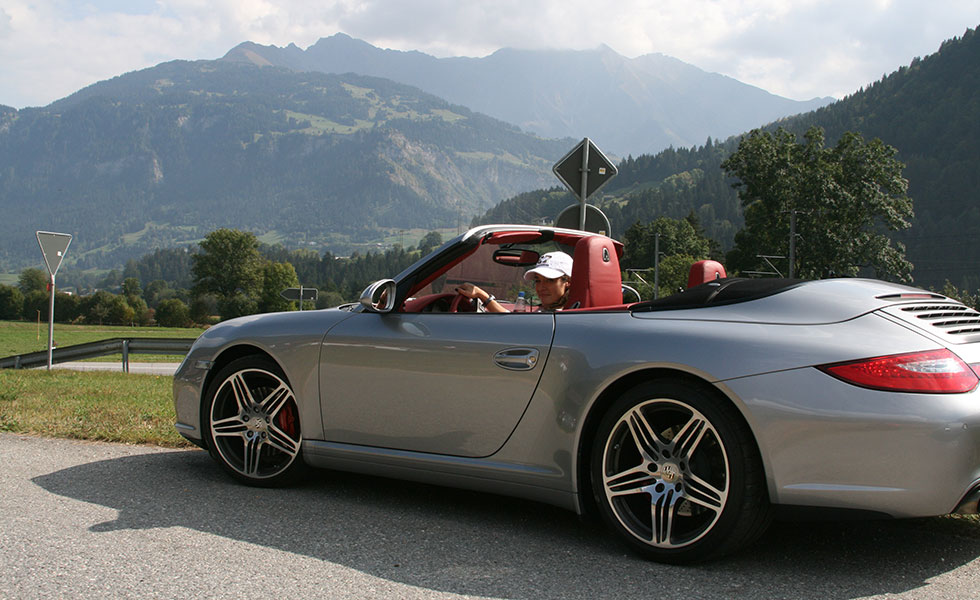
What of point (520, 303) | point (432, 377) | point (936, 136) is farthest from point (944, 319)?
point (936, 136)

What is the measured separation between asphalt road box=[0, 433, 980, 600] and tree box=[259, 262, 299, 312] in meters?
102

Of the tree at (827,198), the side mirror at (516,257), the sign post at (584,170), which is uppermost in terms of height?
the tree at (827,198)

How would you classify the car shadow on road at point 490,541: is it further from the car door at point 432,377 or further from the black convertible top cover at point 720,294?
the black convertible top cover at point 720,294

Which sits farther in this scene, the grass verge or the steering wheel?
the grass verge

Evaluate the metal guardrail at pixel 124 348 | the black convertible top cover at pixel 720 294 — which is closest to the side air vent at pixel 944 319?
the black convertible top cover at pixel 720 294

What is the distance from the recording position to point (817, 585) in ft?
9.69

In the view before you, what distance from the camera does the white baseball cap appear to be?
4.37 metres

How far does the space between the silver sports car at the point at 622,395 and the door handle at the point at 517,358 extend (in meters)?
0.01

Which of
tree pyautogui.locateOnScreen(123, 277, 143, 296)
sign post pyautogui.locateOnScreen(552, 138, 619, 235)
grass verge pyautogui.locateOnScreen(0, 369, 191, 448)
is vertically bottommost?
tree pyautogui.locateOnScreen(123, 277, 143, 296)

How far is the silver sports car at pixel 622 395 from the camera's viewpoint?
284 cm

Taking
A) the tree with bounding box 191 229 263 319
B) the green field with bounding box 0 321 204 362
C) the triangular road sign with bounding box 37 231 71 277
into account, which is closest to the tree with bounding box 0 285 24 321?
the tree with bounding box 191 229 263 319

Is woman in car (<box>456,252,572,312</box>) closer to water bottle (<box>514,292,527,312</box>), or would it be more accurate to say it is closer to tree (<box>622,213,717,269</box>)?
water bottle (<box>514,292,527,312</box>)

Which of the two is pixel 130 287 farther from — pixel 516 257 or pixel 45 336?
pixel 516 257

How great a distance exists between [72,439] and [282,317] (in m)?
2.57
